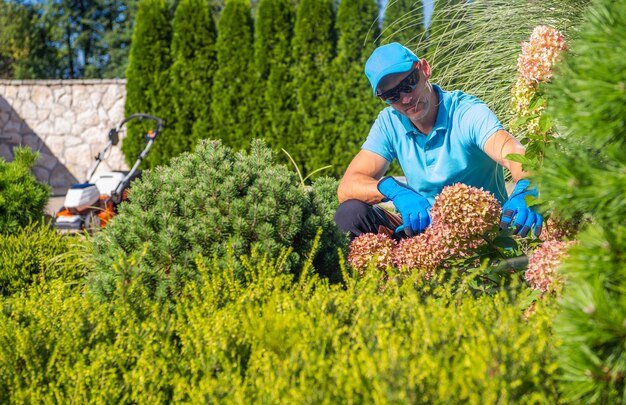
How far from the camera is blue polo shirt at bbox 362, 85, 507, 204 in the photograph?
288 centimetres

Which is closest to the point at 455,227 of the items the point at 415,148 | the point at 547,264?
the point at 547,264

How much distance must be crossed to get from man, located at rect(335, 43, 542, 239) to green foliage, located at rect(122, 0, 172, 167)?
8064 millimetres

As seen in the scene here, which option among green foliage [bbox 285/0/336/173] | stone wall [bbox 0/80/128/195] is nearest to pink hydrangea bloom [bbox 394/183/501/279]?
green foliage [bbox 285/0/336/173]

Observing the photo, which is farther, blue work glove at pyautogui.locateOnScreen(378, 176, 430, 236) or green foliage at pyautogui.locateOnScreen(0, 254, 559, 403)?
blue work glove at pyautogui.locateOnScreen(378, 176, 430, 236)

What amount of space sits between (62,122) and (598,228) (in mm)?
12487

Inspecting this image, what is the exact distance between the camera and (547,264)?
1.77 meters

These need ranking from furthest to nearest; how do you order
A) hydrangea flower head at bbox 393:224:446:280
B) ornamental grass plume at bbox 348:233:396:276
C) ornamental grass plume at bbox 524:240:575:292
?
ornamental grass plume at bbox 348:233:396:276 → hydrangea flower head at bbox 393:224:446:280 → ornamental grass plume at bbox 524:240:575:292

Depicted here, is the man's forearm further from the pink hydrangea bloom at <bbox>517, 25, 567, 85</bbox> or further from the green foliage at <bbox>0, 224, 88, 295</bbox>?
the green foliage at <bbox>0, 224, 88, 295</bbox>

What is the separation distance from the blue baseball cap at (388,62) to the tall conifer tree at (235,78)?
7572mm

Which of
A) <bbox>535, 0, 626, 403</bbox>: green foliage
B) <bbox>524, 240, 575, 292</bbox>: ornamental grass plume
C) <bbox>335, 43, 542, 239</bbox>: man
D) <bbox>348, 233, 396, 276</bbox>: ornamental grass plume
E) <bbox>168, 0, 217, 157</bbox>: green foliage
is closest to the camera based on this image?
<bbox>535, 0, 626, 403</bbox>: green foliage

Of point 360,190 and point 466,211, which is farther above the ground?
point 466,211

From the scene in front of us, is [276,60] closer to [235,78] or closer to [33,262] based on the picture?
[235,78]

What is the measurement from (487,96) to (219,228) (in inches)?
70.2

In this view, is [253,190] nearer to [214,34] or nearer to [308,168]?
[308,168]
